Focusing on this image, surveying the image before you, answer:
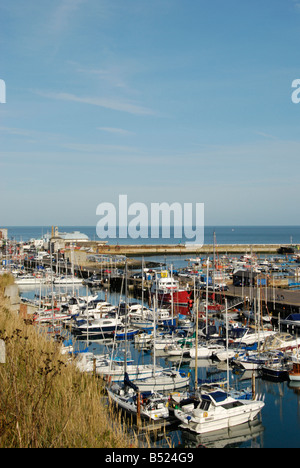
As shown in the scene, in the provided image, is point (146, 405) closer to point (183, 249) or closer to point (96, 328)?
point (96, 328)

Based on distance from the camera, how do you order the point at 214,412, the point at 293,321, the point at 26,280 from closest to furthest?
the point at 214,412 < the point at 293,321 < the point at 26,280

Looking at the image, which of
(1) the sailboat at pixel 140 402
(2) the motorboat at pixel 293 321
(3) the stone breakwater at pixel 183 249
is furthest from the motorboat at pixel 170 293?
(3) the stone breakwater at pixel 183 249

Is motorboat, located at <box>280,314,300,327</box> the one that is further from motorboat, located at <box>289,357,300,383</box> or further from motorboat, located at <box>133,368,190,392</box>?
motorboat, located at <box>133,368,190,392</box>

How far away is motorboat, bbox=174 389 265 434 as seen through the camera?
13609 millimetres

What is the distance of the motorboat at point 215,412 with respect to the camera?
1361cm

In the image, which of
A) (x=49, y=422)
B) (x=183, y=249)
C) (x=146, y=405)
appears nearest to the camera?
(x=49, y=422)

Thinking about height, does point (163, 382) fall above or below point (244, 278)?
below

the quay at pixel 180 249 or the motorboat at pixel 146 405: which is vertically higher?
the quay at pixel 180 249

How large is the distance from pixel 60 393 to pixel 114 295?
122 feet

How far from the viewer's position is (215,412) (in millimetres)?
13844

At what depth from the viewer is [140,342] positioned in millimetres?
24844

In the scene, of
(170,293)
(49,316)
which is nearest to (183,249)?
(170,293)

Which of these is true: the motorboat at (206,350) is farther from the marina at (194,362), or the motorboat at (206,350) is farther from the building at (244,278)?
the building at (244,278)
